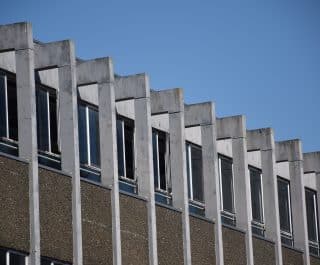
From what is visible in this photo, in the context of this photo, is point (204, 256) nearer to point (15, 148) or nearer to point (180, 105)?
point (180, 105)

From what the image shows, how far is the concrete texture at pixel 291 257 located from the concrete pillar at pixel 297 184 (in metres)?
0.28

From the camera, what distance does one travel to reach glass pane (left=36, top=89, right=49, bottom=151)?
40062 millimetres

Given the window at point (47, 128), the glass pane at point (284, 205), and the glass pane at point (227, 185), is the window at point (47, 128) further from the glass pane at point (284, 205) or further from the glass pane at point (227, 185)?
the glass pane at point (284, 205)

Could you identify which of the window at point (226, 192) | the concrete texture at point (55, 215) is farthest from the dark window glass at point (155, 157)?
the concrete texture at point (55, 215)

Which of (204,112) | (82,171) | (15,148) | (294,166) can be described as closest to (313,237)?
(294,166)

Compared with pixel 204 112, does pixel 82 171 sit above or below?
below

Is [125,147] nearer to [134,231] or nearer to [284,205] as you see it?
[134,231]

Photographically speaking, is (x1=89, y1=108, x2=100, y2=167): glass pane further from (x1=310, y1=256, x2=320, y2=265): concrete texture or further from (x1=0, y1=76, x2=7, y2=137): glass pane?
(x1=310, y1=256, x2=320, y2=265): concrete texture

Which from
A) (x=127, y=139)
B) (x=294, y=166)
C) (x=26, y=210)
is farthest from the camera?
(x=294, y=166)

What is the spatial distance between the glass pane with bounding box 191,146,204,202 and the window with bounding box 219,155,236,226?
4.45 feet

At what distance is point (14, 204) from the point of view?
3609 cm

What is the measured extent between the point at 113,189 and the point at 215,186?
7443 mm

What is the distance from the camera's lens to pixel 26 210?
36.5 metres

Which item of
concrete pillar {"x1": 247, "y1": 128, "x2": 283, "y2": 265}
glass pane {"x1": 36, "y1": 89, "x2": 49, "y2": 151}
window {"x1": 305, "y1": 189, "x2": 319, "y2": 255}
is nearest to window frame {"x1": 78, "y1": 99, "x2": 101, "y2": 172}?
glass pane {"x1": 36, "y1": 89, "x2": 49, "y2": 151}
